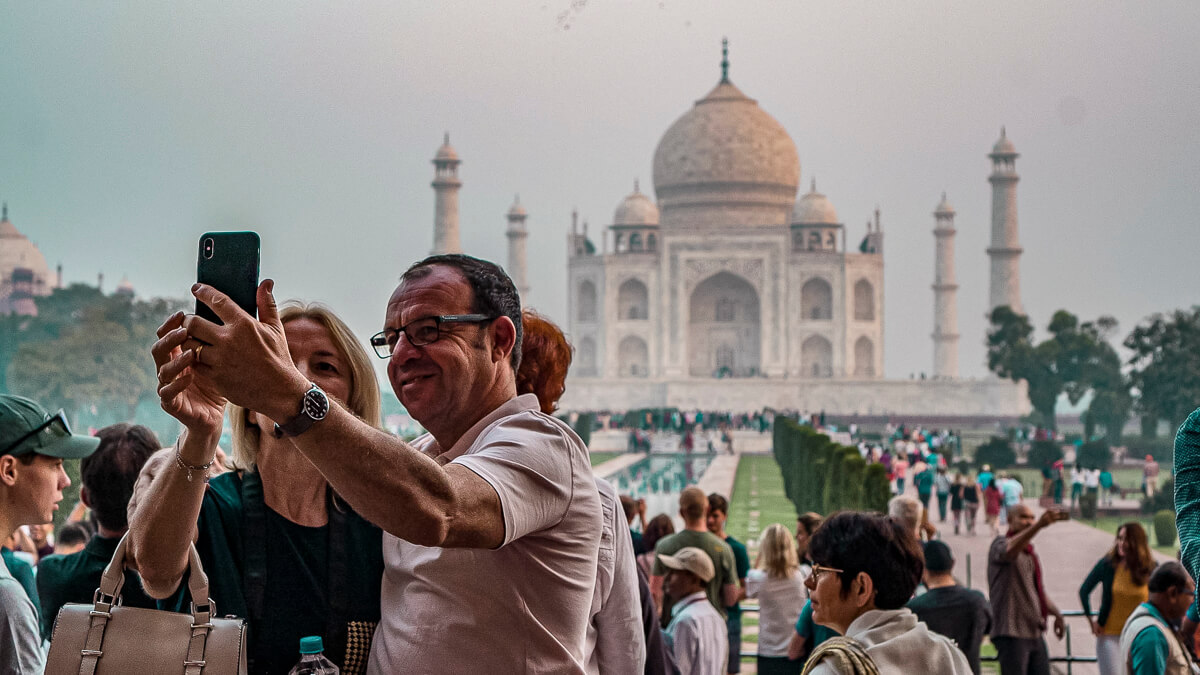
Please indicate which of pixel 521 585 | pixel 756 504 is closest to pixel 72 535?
pixel 521 585

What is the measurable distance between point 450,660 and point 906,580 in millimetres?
662

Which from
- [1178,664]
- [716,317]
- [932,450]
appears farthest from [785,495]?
[716,317]

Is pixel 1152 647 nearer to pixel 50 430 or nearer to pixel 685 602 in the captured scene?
pixel 685 602

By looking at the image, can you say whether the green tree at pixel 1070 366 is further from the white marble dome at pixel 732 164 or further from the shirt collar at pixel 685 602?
the shirt collar at pixel 685 602

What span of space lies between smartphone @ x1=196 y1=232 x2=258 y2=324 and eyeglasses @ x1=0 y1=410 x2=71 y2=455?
0.72 m

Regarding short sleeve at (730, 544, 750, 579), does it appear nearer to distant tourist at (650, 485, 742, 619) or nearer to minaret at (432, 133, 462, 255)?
distant tourist at (650, 485, 742, 619)

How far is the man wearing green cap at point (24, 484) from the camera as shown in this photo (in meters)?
1.63

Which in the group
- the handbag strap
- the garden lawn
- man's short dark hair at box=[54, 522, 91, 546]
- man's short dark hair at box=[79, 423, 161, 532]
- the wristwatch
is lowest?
the garden lawn

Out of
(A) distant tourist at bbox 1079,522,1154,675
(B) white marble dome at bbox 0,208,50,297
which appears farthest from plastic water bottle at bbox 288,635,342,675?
(B) white marble dome at bbox 0,208,50,297

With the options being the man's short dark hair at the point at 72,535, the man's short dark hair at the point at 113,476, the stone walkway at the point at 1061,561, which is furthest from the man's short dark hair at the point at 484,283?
the stone walkway at the point at 1061,561

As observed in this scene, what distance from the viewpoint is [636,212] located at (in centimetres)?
2991

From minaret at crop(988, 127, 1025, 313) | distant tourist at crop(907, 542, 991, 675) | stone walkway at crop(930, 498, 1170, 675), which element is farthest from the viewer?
minaret at crop(988, 127, 1025, 313)

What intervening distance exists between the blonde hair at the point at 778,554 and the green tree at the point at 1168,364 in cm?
1472

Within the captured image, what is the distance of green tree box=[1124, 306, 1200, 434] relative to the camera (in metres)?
16.8
